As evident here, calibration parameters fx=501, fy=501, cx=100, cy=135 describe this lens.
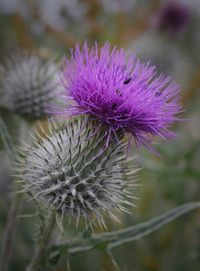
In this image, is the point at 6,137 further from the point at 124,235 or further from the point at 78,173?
the point at 124,235

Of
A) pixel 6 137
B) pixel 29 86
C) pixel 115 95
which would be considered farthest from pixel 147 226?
pixel 29 86

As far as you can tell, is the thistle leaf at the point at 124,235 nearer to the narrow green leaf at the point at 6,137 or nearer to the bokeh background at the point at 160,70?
the narrow green leaf at the point at 6,137

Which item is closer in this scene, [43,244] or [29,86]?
[43,244]

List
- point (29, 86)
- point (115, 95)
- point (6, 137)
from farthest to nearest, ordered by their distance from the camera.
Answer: point (29, 86) < point (6, 137) < point (115, 95)

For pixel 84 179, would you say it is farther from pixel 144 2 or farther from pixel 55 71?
Result: pixel 144 2

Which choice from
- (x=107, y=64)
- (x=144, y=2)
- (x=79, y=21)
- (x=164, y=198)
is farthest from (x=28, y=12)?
(x=107, y=64)
